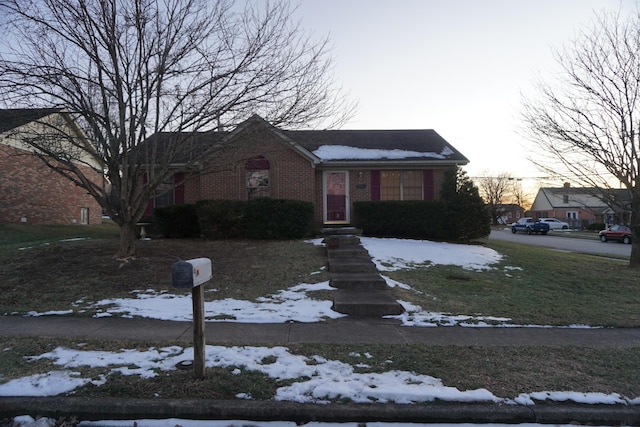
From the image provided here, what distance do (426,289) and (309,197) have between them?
7764mm

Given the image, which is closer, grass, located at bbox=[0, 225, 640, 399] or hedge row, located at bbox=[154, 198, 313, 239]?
grass, located at bbox=[0, 225, 640, 399]

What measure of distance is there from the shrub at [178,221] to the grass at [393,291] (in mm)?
1662

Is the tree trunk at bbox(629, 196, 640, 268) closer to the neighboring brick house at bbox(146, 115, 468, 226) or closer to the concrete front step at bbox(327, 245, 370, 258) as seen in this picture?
the neighboring brick house at bbox(146, 115, 468, 226)

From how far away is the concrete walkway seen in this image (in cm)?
329

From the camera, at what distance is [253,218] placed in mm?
12891

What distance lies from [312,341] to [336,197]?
1128 cm

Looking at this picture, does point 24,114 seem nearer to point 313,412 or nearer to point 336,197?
point 313,412

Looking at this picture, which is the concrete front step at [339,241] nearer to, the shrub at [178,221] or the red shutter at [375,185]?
the red shutter at [375,185]

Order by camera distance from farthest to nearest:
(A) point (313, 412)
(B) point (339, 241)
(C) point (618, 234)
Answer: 1. (C) point (618, 234)
2. (B) point (339, 241)
3. (A) point (313, 412)

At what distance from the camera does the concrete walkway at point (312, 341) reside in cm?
329

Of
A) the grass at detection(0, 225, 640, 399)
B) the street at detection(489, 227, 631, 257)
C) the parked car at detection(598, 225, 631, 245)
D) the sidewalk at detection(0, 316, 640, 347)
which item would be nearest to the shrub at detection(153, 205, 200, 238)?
the grass at detection(0, 225, 640, 399)

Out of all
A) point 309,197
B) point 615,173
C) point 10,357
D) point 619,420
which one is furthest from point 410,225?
point 10,357

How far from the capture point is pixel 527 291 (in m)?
8.23

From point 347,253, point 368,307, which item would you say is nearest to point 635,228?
point 347,253
